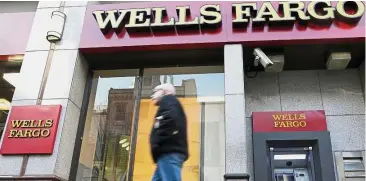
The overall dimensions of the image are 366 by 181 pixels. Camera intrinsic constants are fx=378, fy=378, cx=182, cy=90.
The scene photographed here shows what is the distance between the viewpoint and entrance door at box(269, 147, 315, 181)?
7091mm

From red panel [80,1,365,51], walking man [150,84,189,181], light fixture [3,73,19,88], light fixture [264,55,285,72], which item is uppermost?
red panel [80,1,365,51]

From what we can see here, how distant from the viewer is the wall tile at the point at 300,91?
7617mm

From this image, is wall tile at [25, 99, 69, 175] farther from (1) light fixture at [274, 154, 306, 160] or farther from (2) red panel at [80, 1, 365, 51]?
(1) light fixture at [274, 154, 306, 160]

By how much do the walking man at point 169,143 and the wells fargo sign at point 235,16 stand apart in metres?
3.87

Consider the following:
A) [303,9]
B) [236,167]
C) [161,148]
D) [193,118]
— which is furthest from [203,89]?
[161,148]

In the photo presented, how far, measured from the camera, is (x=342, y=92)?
764 cm

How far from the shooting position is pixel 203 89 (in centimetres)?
777

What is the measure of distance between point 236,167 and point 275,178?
1.20 meters

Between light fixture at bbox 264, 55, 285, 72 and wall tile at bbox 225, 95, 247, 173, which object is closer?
wall tile at bbox 225, 95, 247, 173

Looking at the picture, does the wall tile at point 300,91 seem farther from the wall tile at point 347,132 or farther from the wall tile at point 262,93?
the wall tile at point 347,132

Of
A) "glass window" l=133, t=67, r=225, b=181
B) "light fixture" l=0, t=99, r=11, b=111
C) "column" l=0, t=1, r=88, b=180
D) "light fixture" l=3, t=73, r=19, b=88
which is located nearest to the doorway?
"glass window" l=133, t=67, r=225, b=181

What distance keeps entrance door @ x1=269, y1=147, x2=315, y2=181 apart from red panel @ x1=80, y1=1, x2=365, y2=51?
2091 mm

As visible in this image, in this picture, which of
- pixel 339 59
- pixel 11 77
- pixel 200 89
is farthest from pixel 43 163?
pixel 339 59

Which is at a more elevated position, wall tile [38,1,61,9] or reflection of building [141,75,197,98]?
A: wall tile [38,1,61,9]
